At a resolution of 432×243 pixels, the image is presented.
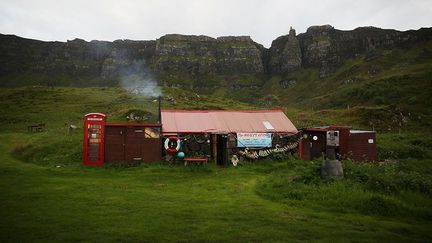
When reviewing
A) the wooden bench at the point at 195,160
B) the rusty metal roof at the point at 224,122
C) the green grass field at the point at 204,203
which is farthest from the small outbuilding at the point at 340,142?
the wooden bench at the point at 195,160

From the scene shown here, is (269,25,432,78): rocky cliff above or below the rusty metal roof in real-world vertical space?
above

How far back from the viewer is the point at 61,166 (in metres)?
24.6

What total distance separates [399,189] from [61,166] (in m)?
21.2

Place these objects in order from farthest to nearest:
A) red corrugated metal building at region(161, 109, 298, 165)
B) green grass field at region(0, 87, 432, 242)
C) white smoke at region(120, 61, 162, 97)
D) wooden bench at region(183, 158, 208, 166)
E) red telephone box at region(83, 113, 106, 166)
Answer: white smoke at region(120, 61, 162, 97)
red corrugated metal building at region(161, 109, 298, 165)
red telephone box at region(83, 113, 106, 166)
wooden bench at region(183, 158, 208, 166)
green grass field at region(0, 87, 432, 242)

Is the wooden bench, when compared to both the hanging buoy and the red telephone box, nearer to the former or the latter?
the hanging buoy

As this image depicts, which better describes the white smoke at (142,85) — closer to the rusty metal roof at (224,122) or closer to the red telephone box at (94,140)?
the rusty metal roof at (224,122)

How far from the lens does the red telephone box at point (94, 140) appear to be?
25766mm

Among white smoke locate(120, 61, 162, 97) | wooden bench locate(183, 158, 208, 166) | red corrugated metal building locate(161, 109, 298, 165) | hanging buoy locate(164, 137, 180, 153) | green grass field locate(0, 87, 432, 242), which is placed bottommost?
green grass field locate(0, 87, 432, 242)

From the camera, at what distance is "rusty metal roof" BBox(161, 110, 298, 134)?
2830cm

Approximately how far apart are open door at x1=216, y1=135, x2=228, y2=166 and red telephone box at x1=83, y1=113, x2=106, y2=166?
8974mm

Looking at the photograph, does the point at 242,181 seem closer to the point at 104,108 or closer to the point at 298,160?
the point at 298,160

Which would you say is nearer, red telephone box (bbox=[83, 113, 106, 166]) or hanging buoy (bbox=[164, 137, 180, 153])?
red telephone box (bbox=[83, 113, 106, 166])

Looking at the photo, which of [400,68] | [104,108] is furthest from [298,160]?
[400,68]

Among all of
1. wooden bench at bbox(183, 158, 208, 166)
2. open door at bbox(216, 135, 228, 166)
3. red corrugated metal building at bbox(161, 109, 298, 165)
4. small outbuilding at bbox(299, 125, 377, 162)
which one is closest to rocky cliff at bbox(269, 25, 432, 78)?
small outbuilding at bbox(299, 125, 377, 162)
